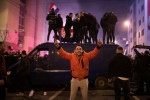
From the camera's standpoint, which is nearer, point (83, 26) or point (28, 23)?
point (83, 26)

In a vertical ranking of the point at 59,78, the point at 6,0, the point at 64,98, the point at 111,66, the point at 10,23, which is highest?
the point at 6,0

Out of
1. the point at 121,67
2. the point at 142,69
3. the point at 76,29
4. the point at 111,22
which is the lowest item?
the point at 142,69

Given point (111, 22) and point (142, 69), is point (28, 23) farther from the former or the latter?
point (142, 69)

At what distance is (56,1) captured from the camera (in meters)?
33.6

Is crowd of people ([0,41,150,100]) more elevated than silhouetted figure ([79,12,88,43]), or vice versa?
silhouetted figure ([79,12,88,43])

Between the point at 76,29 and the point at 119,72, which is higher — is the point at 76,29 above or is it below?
above

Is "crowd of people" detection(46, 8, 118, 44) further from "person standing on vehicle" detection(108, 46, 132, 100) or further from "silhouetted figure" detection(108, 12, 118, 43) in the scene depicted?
"person standing on vehicle" detection(108, 46, 132, 100)

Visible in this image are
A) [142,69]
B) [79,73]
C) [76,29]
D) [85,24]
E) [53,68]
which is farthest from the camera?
[76,29]

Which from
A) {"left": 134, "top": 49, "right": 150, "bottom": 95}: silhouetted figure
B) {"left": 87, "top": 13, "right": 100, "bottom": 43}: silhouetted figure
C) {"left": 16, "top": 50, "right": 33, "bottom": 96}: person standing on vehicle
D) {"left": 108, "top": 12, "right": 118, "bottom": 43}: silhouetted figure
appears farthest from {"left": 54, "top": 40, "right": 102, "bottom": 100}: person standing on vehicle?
{"left": 108, "top": 12, "right": 118, "bottom": 43}: silhouetted figure

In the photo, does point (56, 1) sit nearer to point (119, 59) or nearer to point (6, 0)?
point (6, 0)

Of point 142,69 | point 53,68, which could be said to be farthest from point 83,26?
point 142,69

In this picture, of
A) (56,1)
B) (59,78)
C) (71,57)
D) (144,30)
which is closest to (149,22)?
(144,30)

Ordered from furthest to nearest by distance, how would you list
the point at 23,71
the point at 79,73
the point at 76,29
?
the point at 76,29, the point at 23,71, the point at 79,73

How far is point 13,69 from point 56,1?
1097 inches
